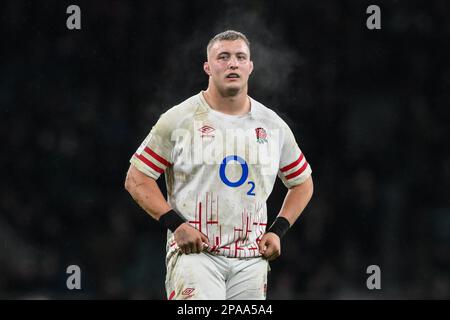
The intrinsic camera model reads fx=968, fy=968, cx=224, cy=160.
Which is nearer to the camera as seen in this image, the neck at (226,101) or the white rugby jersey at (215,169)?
the white rugby jersey at (215,169)

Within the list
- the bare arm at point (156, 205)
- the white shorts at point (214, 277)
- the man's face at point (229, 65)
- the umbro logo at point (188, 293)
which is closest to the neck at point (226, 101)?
the man's face at point (229, 65)

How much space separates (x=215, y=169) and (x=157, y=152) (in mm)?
343

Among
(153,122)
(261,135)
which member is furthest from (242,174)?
(153,122)

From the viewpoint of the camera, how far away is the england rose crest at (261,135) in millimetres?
5344

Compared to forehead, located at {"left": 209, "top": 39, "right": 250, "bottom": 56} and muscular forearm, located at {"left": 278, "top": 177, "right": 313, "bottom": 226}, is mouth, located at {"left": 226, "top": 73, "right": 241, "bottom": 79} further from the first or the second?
muscular forearm, located at {"left": 278, "top": 177, "right": 313, "bottom": 226}

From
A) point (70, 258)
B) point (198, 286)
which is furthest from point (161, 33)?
point (198, 286)

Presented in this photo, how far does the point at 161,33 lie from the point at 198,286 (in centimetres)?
386

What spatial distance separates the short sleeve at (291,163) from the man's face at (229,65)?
0.46 meters

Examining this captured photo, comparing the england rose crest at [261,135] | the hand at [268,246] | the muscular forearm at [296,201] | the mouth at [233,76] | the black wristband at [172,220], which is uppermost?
the mouth at [233,76]

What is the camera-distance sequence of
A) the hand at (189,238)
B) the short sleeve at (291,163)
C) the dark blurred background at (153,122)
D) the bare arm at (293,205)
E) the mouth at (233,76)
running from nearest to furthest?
the hand at (189,238)
the mouth at (233,76)
the bare arm at (293,205)
the short sleeve at (291,163)
the dark blurred background at (153,122)

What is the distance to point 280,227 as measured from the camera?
5441 millimetres

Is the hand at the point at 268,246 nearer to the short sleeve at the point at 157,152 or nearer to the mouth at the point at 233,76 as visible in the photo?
the short sleeve at the point at 157,152

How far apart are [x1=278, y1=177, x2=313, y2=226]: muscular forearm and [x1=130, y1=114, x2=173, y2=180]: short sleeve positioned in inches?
30.2

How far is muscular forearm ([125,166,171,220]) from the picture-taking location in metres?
5.23
